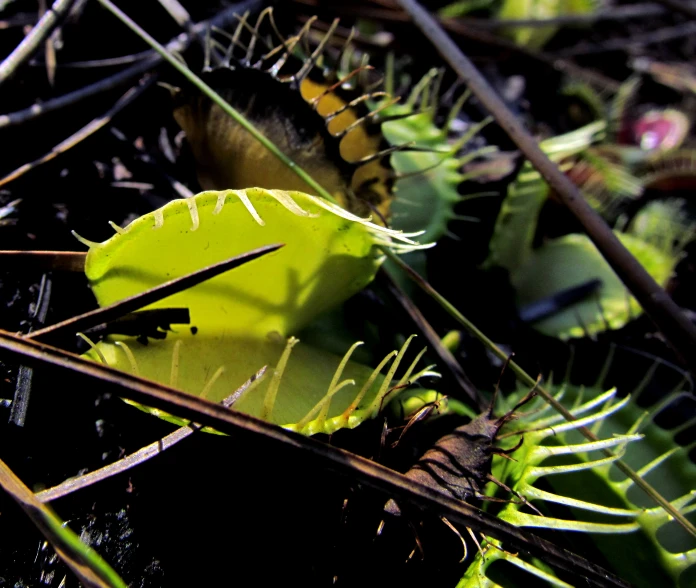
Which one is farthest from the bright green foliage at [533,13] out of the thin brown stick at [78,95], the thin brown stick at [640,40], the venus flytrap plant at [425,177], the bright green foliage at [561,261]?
the thin brown stick at [78,95]

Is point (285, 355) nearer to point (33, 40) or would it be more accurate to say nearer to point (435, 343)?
point (435, 343)

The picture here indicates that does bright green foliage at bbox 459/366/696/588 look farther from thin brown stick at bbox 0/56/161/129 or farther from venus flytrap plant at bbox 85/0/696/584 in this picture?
thin brown stick at bbox 0/56/161/129

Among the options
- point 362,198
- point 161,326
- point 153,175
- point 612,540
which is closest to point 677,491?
point 612,540

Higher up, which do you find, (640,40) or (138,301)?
(640,40)

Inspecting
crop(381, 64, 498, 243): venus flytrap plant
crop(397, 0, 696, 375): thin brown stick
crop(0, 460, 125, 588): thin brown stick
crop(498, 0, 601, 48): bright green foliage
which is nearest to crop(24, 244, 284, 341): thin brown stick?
crop(0, 460, 125, 588): thin brown stick

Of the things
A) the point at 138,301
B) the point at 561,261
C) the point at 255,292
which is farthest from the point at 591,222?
the point at 138,301

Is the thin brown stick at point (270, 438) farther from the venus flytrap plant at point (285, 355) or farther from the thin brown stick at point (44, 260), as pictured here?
the thin brown stick at point (44, 260)
